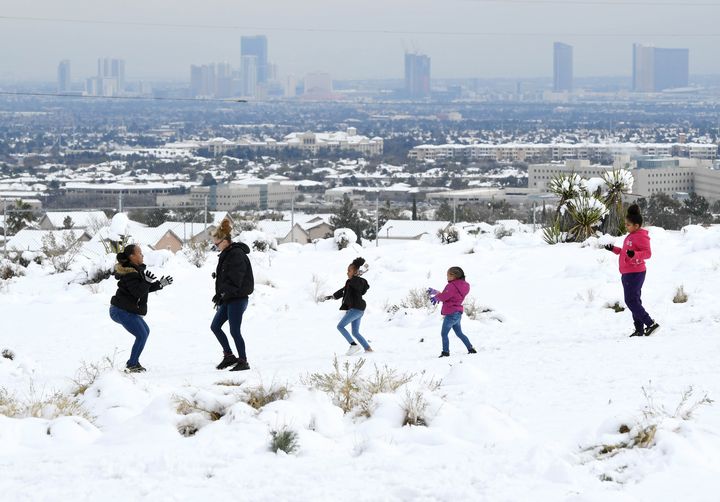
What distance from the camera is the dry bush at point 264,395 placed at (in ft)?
22.0

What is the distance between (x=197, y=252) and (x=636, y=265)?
8.90m

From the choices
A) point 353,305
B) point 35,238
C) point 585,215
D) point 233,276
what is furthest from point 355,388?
point 35,238

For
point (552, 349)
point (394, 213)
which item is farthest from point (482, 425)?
point (394, 213)

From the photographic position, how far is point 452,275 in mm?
9523

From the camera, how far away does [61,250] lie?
19031 millimetres

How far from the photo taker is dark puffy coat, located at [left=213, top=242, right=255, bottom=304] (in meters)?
8.99

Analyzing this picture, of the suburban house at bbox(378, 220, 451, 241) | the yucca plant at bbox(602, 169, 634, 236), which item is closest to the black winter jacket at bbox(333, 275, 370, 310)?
the yucca plant at bbox(602, 169, 634, 236)

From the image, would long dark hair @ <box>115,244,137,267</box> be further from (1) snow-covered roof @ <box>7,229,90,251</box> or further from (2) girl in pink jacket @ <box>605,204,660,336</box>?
(1) snow-covered roof @ <box>7,229,90,251</box>

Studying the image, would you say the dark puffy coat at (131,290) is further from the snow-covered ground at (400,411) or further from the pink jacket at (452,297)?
the pink jacket at (452,297)

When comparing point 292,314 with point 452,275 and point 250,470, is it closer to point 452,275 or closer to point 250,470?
point 452,275

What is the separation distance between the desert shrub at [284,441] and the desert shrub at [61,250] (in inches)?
471

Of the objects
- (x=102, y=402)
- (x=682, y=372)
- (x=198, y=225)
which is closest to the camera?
(x=102, y=402)

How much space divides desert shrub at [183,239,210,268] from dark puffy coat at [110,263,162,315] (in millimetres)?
7517

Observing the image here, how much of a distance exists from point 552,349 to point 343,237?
33.6 feet
